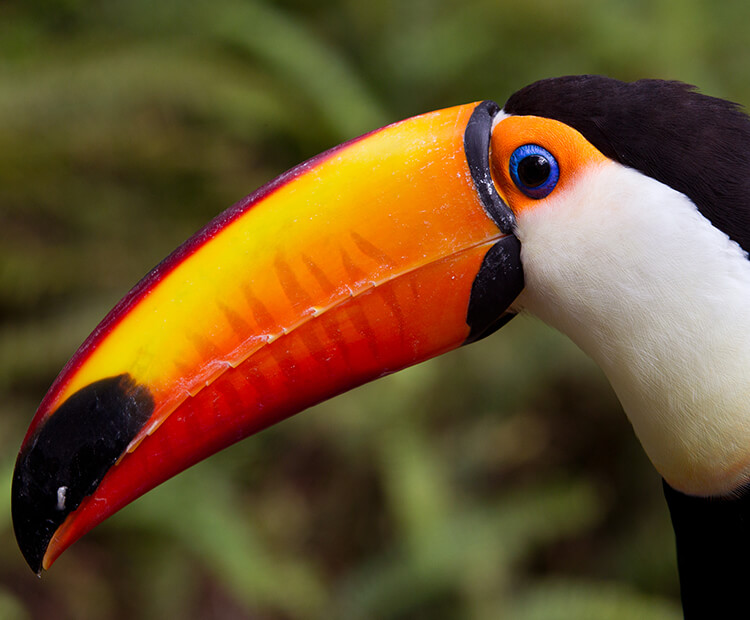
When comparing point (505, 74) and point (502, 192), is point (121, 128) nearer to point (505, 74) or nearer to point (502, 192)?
point (505, 74)

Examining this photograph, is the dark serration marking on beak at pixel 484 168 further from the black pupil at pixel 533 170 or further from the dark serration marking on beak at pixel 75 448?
the dark serration marking on beak at pixel 75 448

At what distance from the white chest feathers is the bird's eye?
0.07 feet

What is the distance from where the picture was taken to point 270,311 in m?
1.39

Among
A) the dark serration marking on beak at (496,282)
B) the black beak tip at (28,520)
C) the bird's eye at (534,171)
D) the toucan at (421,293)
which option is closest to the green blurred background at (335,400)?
the black beak tip at (28,520)

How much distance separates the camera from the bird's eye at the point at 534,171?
1.35 meters

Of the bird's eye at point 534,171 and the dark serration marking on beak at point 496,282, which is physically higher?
the bird's eye at point 534,171

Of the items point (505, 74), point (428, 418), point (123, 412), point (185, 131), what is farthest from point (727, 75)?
point (123, 412)

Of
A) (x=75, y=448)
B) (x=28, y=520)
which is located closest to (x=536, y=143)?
(x=75, y=448)

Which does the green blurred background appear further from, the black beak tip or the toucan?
the toucan

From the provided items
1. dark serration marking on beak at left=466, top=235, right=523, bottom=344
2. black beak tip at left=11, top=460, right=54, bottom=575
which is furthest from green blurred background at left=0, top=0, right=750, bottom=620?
dark serration marking on beak at left=466, top=235, right=523, bottom=344

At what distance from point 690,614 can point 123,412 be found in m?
1.14

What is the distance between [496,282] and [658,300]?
9.9 inches

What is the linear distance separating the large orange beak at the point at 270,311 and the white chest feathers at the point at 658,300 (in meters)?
0.10

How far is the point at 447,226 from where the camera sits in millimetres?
1403
